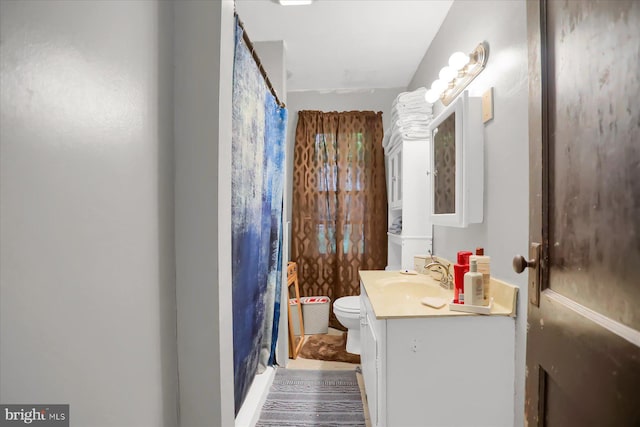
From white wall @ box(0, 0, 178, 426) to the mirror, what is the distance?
1364mm

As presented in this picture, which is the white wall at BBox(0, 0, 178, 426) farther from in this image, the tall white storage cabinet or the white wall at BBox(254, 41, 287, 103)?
the tall white storage cabinet

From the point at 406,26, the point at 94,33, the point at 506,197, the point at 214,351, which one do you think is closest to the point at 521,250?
the point at 506,197

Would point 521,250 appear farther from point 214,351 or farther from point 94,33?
point 94,33

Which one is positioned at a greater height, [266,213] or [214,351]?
[266,213]

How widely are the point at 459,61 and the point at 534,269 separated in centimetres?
121

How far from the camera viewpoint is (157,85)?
77cm

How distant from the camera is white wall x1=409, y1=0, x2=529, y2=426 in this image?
1167mm

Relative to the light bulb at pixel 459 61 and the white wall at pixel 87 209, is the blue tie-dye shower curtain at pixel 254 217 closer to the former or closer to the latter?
the white wall at pixel 87 209

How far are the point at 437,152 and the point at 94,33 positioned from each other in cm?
172

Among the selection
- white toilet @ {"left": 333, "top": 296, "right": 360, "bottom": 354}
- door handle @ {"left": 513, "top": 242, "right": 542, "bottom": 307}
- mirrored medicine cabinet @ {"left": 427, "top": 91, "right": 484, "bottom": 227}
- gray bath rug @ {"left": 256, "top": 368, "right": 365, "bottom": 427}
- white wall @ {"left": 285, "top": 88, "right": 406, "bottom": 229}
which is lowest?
gray bath rug @ {"left": 256, "top": 368, "right": 365, "bottom": 427}

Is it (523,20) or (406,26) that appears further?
(406,26)

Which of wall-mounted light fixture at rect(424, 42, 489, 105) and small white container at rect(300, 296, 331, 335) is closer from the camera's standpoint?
wall-mounted light fixture at rect(424, 42, 489, 105)

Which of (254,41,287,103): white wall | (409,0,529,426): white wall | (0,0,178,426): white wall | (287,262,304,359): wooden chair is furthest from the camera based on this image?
(287,262,304,359): wooden chair
